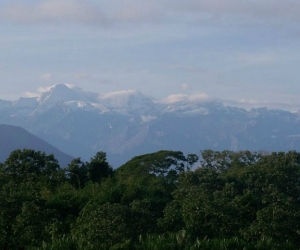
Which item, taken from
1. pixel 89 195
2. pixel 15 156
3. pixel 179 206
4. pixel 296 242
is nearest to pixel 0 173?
pixel 15 156

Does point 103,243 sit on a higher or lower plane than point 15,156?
lower

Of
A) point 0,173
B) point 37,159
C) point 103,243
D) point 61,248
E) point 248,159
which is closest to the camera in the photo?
point 61,248

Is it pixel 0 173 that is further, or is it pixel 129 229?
pixel 0 173

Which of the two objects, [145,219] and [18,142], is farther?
[18,142]

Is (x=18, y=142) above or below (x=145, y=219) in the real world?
above

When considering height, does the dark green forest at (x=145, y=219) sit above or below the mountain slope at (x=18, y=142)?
below

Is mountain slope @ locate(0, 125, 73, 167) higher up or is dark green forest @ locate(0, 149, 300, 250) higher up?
mountain slope @ locate(0, 125, 73, 167)

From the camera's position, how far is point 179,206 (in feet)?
67.7

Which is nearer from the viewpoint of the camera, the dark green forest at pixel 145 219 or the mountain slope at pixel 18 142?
the dark green forest at pixel 145 219

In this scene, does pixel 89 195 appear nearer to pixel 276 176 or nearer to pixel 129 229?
pixel 129 229

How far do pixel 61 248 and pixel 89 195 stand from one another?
7801 mm

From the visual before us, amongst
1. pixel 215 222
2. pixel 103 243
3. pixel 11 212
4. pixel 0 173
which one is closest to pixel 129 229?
pixel 103 243

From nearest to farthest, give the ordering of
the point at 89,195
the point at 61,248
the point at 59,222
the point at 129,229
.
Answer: the point at 61,248, the point at 129,229, the point at 59,222, the point at 89,195

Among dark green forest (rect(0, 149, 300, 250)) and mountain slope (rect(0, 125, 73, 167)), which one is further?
mountain slope (rect(0, 125, 73, 167))
